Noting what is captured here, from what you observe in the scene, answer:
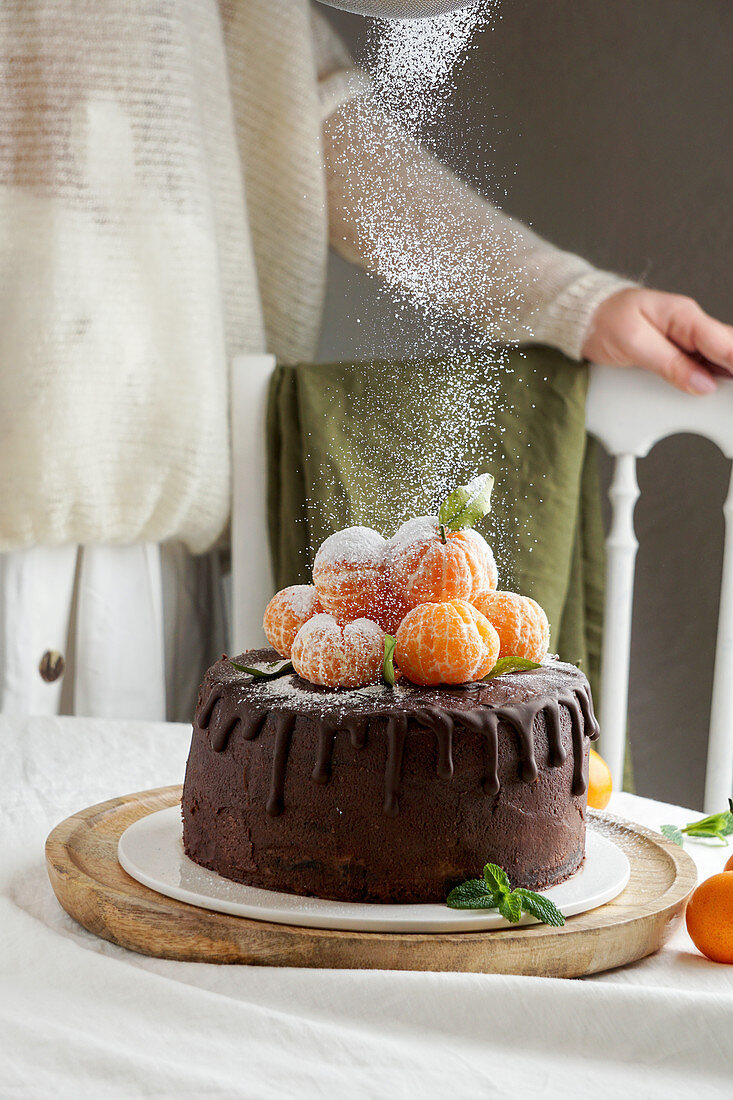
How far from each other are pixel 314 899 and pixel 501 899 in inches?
3.9

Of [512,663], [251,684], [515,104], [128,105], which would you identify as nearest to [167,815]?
[251,684]

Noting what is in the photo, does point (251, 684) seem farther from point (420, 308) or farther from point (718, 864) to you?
point (420, 308)

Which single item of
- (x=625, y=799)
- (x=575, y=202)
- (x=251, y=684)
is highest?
(x=575, y=202)

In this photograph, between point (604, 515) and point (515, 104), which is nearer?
point (515, 104)

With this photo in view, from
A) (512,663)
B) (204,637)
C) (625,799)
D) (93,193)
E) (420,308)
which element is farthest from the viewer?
(204,637)

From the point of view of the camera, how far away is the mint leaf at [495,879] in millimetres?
532

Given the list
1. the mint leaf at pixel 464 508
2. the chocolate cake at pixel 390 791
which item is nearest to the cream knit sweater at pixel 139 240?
the mint leaf at pixel 464 508

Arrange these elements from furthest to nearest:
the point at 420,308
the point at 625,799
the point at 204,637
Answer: the point at 204,637 → the point at 420,308 → the point at 625,799

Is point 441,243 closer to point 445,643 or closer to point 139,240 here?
point 139,240

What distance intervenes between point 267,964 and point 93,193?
853 mm

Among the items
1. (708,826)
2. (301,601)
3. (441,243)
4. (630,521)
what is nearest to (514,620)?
(301,601)

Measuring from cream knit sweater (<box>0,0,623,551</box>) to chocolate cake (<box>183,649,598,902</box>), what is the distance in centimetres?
56

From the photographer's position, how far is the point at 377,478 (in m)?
1.12

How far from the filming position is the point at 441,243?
3.10 ft
